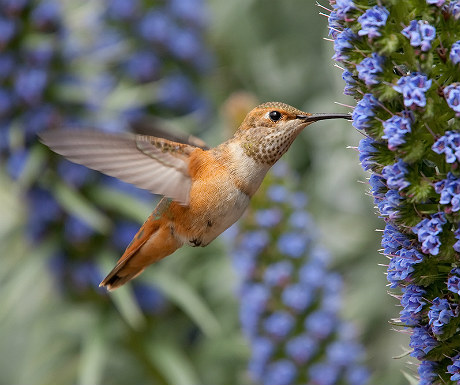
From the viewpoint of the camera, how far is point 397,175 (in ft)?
8.29

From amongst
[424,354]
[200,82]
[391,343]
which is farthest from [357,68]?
[200,82]

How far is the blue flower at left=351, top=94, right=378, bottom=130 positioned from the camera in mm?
2541

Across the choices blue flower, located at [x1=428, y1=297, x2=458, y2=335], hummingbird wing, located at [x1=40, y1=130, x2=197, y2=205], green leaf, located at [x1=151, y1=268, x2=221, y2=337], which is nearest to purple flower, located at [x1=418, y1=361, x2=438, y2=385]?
blue flower, located at [x1=428, y1=297, x2=458, y2=335]

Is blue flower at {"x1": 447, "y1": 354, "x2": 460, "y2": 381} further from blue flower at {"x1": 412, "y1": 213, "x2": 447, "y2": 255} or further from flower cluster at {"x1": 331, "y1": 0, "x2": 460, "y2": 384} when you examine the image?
blue flower at {"x1": 412, "y1": 213, "x2": 447, "y2": 255}

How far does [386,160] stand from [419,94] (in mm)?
268

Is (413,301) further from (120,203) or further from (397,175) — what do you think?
(120,203)

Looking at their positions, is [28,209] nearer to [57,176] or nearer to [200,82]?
[57,176]

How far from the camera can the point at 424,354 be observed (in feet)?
8.93

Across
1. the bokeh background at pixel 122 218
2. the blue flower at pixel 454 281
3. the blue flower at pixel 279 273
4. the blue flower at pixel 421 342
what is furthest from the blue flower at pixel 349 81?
the blue flower at pixel 279 273

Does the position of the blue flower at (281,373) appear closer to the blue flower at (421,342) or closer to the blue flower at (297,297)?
the blue flower at (297,297)

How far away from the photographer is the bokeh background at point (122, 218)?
5355 millimetres

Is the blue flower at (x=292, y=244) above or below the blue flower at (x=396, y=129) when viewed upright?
below

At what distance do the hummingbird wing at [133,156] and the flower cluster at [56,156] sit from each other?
75.9 inches

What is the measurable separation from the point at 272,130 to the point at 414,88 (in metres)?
0.92
